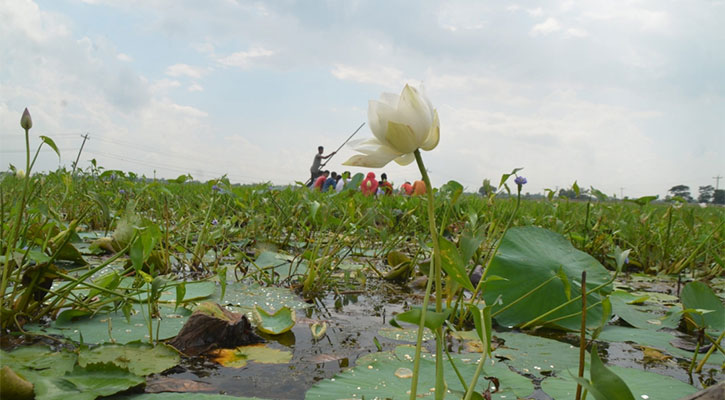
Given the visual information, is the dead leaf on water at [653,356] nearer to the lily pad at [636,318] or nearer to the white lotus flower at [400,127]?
the lily pad at [636,318]

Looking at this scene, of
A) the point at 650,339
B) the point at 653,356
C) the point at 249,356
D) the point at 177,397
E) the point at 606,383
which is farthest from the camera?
the point at 650,339

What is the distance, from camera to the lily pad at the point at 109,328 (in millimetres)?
1042

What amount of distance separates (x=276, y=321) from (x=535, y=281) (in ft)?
2.27

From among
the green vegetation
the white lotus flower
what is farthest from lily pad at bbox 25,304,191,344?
Result: the white lotus flower

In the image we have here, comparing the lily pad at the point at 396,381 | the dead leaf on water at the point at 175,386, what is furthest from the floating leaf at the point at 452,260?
the dead leaf on water at the point at 175,386

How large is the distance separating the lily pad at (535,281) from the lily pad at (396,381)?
286mm

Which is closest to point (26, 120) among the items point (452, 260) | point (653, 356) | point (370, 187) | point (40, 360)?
point (40, 360)

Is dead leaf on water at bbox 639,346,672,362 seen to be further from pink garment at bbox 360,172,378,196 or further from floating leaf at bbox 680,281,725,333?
pink garment at bbox 360,172,378,196

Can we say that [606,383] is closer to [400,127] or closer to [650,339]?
[400,127]

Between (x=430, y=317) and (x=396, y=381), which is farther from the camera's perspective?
(x=396, y=381)

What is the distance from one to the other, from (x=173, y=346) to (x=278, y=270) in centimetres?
103

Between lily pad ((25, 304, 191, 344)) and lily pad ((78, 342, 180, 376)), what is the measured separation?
0.05 meters

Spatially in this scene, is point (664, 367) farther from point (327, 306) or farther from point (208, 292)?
point (208, 292)

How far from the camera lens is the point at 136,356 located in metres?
0.92
